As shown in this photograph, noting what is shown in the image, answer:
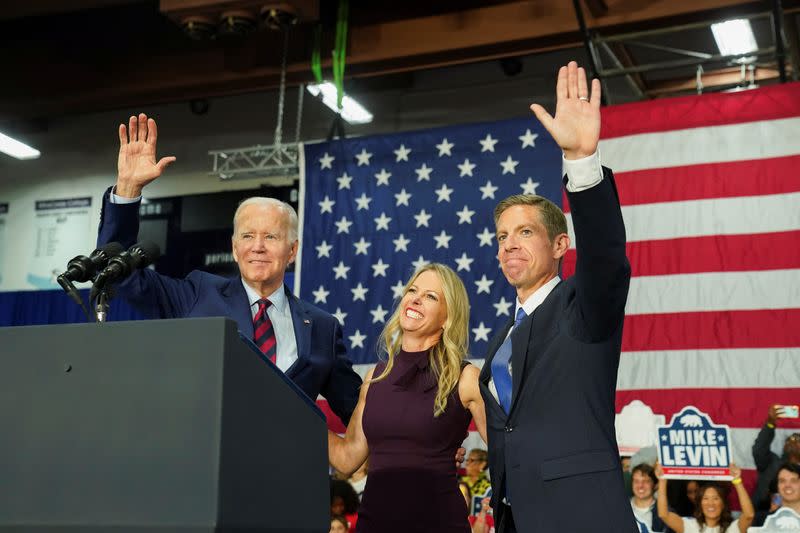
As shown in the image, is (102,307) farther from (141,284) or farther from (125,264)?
(141,284)

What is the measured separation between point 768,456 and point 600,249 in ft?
12.5

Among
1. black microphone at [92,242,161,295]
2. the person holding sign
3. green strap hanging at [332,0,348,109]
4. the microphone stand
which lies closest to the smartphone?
the person holding sign

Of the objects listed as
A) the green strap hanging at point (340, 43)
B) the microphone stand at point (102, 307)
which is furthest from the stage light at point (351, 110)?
the microphone stand at point (102, 307)

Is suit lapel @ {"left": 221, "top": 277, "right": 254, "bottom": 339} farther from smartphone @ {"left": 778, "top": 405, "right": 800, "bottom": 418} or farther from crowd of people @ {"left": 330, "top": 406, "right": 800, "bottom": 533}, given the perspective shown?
smartphone @ {"left": 778, "top": 405, "right": 800, "bottom": 418}

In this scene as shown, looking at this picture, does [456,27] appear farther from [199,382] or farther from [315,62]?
[199,382]

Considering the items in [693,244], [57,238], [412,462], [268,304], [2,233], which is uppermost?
[2,233]

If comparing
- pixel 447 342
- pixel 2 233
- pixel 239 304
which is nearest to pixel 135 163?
pixel 239 304

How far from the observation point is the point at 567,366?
80.8 inches

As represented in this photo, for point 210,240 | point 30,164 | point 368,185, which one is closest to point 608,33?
point 368,185

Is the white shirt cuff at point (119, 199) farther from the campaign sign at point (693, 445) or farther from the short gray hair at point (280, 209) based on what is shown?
the campaign sign at point (693, 445)

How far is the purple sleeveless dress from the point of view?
8.33ft

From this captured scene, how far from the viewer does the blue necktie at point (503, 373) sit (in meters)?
2.20

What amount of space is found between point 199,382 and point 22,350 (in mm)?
290

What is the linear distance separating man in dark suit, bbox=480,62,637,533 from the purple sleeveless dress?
388 millimetres
